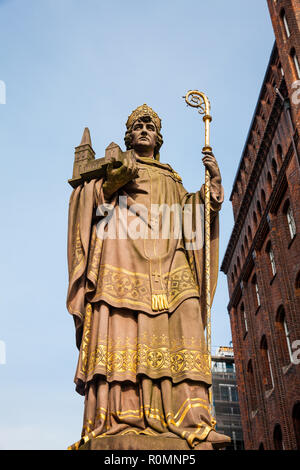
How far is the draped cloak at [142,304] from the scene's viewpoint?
4605mm

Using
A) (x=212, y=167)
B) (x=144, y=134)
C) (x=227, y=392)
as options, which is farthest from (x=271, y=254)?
(x=212, y=167)

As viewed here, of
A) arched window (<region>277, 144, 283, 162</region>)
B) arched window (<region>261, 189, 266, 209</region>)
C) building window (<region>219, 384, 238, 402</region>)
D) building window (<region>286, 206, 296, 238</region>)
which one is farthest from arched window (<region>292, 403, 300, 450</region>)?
building window (<region>219, 384, 238, 402</region>)

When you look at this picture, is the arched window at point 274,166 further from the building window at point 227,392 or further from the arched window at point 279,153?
the building window at point 227,392

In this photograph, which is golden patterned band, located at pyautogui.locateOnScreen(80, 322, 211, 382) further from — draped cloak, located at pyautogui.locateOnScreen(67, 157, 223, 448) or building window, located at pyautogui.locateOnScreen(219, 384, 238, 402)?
building window, located at pyautogui.locateOnScreen(219, 384, 238, 402)

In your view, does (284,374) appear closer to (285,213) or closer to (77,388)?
(285,213)

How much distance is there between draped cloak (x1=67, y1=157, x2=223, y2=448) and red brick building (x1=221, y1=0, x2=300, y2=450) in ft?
58.9

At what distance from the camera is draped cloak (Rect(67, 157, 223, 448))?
4.61m

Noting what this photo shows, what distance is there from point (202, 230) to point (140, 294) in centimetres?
128

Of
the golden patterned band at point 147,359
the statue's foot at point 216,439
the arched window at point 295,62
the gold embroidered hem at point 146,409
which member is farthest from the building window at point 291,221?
the statue's foot at point 216,439

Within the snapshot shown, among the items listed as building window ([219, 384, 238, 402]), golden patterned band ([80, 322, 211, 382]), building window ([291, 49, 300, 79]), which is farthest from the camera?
building window ([219, 384, 238, 402])

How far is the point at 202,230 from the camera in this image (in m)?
6.09

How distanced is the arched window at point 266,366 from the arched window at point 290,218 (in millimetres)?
6287

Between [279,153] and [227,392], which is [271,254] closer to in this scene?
[279,153]
